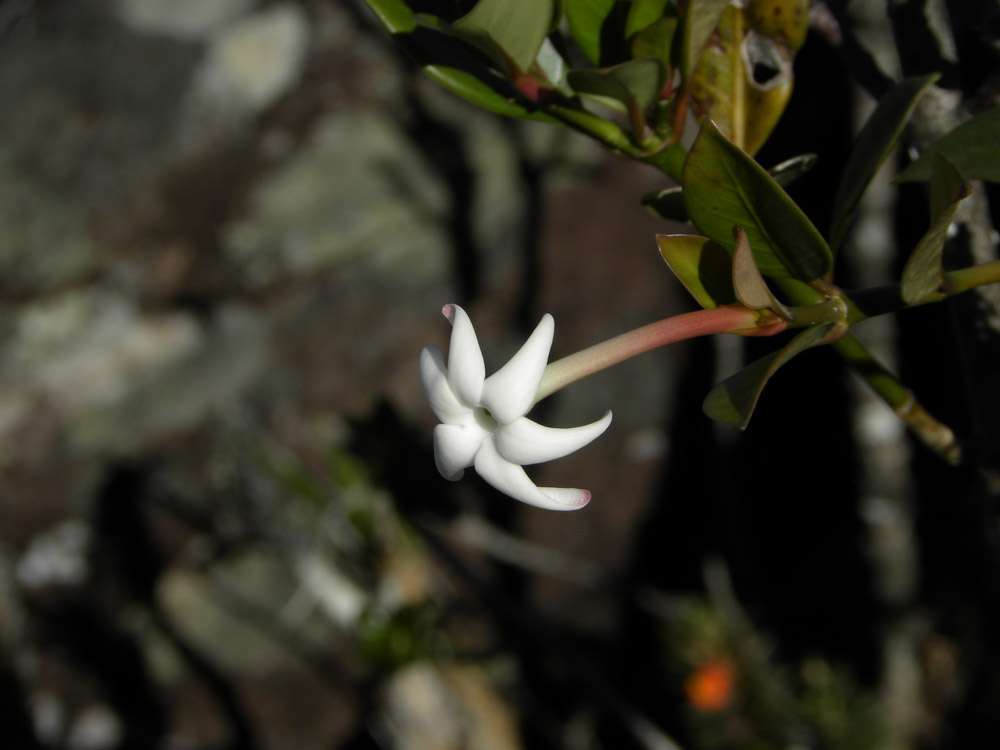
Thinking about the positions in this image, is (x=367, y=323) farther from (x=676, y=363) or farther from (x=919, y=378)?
(x=919, y=378)

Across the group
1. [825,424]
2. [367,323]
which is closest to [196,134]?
[367,323]

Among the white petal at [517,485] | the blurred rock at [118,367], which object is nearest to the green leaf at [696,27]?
the white petal at [517,485]

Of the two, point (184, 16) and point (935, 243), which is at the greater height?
point (935, 243)

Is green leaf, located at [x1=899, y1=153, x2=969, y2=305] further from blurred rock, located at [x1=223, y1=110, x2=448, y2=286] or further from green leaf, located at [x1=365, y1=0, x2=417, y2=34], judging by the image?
blurred rock, located at [x1=223, y1=110, x2=448, y2=286]

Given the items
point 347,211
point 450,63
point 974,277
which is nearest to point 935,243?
point 974,277

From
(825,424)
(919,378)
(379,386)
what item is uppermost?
(919,378)

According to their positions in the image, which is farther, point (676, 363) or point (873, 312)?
point (676, 363)

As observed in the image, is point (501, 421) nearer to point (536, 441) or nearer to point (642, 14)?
point (536, 441)
